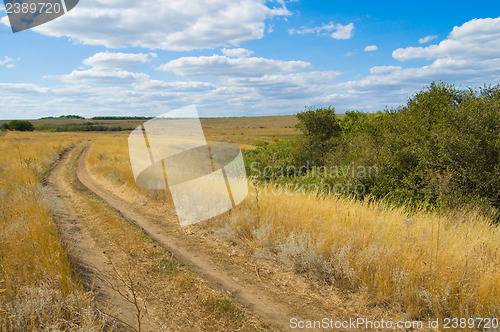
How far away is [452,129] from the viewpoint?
9.16m

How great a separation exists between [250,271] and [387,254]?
2.12m

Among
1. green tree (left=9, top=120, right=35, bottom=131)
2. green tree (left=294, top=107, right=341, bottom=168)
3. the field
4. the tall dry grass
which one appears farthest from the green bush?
Result: green tree (left=9, top=120, right=35, bottom=131)

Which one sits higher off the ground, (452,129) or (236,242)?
(452,129)

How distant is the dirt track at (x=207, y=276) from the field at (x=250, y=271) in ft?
0.06

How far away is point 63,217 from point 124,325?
17.5 feet

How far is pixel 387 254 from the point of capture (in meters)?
4.14

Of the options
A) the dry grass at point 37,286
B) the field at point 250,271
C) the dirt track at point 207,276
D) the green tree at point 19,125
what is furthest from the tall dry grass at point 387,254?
the green tree at point 19,125

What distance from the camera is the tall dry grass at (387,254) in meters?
3.48

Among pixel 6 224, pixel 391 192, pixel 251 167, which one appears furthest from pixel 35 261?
pixel 251 167

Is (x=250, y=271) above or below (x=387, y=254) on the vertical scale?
below

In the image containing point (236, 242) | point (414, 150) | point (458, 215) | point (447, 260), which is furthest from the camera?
point (414, 150)

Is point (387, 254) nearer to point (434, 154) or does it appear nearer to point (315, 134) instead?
point (434, 154)

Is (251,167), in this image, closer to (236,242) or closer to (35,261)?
(236,242)

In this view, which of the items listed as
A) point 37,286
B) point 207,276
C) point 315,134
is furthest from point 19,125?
point 207,276
